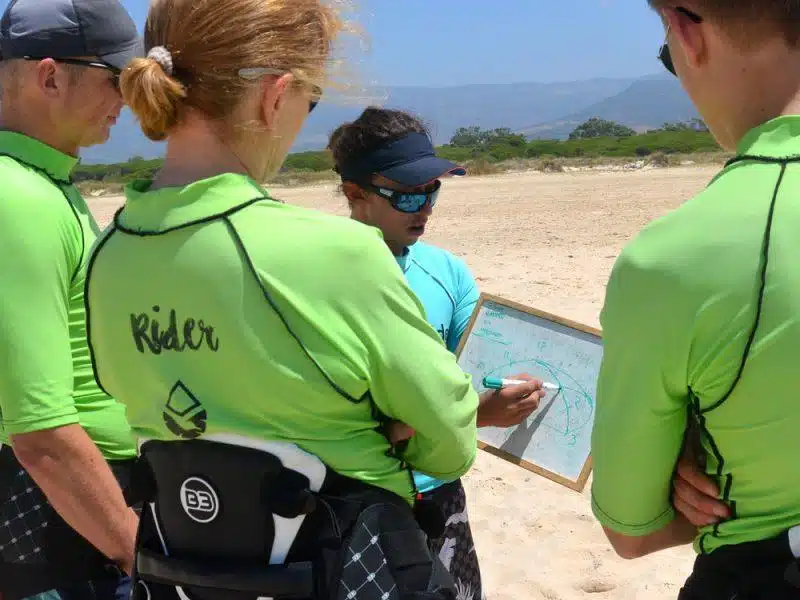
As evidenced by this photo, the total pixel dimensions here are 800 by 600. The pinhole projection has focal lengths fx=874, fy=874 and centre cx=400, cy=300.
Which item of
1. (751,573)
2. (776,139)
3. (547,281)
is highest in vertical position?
(776,139)

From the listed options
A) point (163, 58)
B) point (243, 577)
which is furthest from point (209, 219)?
point (243, 577)

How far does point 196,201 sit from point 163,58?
276 millimetres

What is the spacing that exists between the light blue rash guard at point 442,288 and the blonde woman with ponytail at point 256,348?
49.8 inches

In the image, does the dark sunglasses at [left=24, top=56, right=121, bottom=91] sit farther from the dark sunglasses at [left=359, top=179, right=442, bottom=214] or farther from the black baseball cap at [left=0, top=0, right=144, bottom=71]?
the dark sunglasses at [left=359, top=179, right=442, bottom=214]

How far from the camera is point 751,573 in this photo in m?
1.43

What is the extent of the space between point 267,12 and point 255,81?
124 millimetres

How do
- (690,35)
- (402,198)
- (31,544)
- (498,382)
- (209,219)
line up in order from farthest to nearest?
(402,198)
(498,382)
(31,544)
(209,219)
(690,35)

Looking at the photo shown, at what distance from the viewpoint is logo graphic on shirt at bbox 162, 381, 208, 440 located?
5.21ft

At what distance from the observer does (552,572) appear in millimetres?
4355

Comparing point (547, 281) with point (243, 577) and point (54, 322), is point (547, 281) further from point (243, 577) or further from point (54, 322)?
point (243, 577)

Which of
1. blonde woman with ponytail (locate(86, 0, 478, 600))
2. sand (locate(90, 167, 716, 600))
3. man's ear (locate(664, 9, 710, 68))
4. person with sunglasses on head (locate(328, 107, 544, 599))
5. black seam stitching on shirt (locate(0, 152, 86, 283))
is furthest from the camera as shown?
sand (locate(90, 167, 716, 600))

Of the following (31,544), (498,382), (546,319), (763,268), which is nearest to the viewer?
(763,268)

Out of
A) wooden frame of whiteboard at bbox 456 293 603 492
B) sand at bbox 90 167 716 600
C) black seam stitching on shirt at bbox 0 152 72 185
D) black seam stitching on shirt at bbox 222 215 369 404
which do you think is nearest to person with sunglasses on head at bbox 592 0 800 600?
black seam stitching on shirt at bbox 222 215 369 404

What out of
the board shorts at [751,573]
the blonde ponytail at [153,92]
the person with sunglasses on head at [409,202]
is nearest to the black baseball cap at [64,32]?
the blonde ponytail at [153,92]
